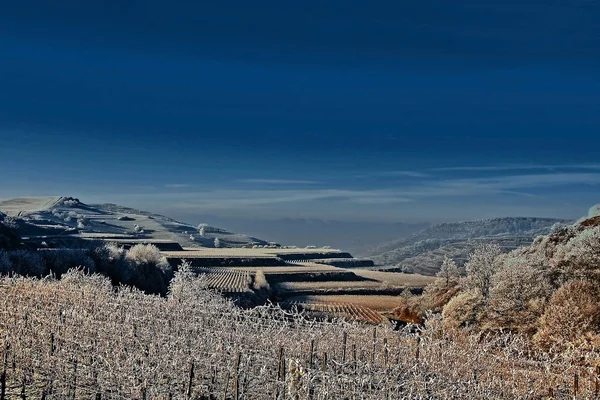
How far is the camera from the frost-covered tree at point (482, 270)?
5053 cm

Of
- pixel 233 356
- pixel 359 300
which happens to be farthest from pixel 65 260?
pixel 233 356

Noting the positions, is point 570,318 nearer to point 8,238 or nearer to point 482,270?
point 482,270

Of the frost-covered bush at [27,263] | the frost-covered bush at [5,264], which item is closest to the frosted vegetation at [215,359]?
the frost-covered bush at [5,264]

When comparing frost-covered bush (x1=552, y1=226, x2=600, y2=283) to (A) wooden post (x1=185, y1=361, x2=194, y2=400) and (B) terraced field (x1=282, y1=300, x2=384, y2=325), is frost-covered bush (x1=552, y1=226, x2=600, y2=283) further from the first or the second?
(A) wooden post (x1=185, y1=361, x2=194, y2=400)

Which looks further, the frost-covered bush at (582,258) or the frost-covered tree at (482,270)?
the frost-covered tree at (482,270)

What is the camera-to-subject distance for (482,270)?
173 feet

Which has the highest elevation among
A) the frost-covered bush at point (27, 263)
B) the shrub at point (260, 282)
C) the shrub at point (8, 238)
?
the shrub at point (8, 238)

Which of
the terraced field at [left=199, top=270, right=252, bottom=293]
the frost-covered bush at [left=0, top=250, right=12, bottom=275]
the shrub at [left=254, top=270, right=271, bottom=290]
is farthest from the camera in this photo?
the shrub at [left=254, top=270, right=271, bottom=290]

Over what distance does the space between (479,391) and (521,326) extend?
84.6 ft

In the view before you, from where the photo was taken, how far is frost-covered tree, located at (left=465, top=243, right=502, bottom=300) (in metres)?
50.5

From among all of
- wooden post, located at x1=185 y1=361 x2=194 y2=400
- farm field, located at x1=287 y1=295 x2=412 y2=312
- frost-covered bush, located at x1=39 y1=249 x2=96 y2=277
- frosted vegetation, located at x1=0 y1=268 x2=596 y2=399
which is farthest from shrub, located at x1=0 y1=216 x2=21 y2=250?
wooden post, located at x1=185 y1=361 x2=194 y2=400

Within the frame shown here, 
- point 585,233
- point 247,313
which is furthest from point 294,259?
point 247,313

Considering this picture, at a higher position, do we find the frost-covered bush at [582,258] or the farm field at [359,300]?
the frost-covered bush at [582,258]

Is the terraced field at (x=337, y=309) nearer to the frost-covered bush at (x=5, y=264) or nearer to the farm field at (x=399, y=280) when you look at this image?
the farm field at (x=399, y=280)
